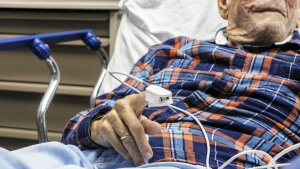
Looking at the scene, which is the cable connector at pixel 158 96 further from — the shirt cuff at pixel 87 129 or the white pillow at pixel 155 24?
the white pillow at pixel 155 24

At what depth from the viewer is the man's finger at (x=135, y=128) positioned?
2.55 ft

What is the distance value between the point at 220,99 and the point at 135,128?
33 centimetres

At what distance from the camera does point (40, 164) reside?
0.76 metres

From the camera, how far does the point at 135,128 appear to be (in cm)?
78

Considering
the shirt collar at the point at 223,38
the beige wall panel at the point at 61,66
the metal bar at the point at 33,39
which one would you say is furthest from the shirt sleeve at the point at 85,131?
the beige wall panel at the point at 61,66

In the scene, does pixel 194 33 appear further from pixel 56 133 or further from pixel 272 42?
pixel 56 133

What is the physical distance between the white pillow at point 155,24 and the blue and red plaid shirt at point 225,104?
0.32m

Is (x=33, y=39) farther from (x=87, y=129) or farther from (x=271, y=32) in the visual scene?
(x=271, y=32)

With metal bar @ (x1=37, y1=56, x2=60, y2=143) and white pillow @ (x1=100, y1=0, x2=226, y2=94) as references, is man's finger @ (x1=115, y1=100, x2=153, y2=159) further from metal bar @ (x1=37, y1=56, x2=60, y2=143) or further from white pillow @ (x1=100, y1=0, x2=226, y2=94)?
white pillow @ (x1=100, y1=0, x2=226, y2=94)

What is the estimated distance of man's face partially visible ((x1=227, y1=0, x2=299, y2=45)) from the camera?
3.74 ft

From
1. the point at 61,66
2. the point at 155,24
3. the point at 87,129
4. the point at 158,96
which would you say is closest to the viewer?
the point at 158,96

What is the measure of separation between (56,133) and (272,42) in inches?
43.1

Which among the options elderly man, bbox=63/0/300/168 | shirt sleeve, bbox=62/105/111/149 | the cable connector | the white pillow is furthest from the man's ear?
the cable connector

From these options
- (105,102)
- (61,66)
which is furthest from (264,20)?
(61,66)
